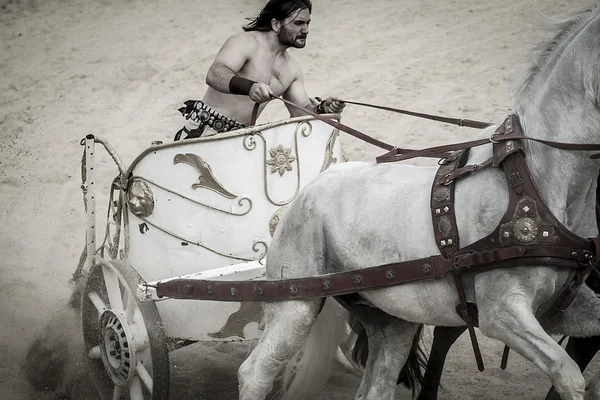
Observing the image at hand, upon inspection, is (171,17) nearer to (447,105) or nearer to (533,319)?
(447,105)

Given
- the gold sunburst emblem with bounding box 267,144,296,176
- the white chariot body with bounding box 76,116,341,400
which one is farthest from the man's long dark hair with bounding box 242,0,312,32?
the gold sunburst emblem with bounding box 267,144,296,176

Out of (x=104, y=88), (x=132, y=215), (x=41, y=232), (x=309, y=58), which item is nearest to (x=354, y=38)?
(x=309, y=58)

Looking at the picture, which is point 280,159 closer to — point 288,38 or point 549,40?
point 288,38

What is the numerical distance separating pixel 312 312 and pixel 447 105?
480cm

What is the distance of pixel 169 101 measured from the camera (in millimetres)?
8766

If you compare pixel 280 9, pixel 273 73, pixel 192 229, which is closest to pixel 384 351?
pixel 192 229

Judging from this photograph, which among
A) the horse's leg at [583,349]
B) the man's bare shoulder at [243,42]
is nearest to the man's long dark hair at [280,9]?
the man's bare shoulder at [243,42]

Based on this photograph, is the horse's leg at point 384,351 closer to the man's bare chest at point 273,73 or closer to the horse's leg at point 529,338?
the horse's leg at point 529,338

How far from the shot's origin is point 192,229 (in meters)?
3.87

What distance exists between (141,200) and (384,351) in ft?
4.16

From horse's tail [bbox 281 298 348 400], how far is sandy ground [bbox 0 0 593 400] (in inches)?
47.5

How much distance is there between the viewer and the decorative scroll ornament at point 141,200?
3896mm

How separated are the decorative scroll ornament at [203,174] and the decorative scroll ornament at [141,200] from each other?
20cm

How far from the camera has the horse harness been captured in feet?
9.05
